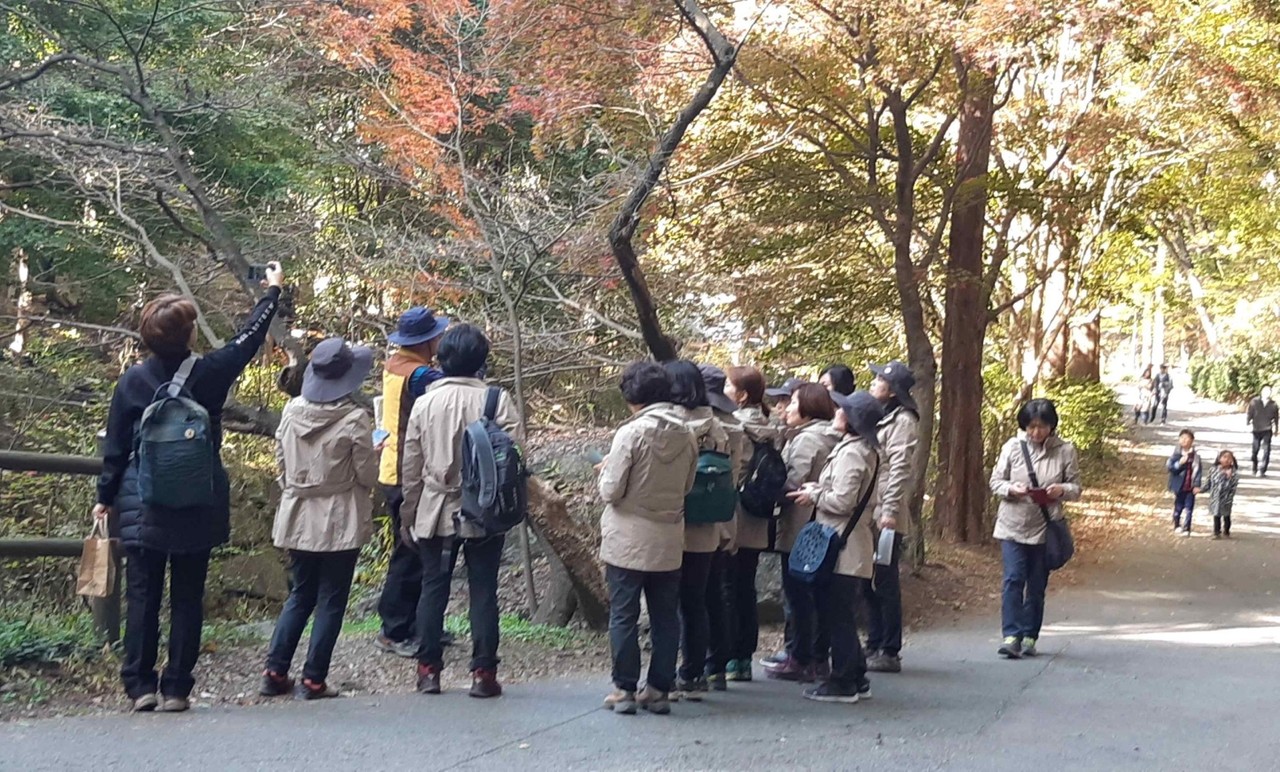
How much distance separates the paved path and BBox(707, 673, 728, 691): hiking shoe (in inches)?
3.5

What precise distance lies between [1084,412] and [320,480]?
19.0 meters

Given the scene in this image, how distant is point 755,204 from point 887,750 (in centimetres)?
806

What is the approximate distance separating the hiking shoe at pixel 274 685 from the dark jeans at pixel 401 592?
3.54 feet

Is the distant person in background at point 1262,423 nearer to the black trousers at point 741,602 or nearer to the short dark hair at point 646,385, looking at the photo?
the black trousers at point 741,602

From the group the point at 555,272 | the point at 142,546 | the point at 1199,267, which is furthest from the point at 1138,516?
the point at 1199,267

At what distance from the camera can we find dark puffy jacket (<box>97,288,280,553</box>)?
18.4ft

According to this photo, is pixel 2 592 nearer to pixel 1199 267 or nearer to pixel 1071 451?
pixel 1071 451

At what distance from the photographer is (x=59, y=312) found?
16453mm

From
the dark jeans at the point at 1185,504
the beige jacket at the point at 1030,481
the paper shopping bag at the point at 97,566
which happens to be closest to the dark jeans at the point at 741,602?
the beige jacket at the point at 1030,481

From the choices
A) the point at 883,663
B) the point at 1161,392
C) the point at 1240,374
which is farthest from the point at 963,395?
the point at 1240,374

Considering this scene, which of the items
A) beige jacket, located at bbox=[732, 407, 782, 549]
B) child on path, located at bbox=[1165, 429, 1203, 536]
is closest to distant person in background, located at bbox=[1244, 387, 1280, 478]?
child on path, located at bbox=[1165, 429, 1203, 536]

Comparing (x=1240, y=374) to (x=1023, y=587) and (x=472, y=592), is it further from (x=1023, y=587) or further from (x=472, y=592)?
(x=472, y=592)

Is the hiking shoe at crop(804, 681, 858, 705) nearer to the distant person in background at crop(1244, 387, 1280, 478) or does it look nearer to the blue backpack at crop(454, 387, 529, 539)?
the blue backpack at crop(454, 387, 529, 539)

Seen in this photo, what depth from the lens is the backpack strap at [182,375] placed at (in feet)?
18.2
